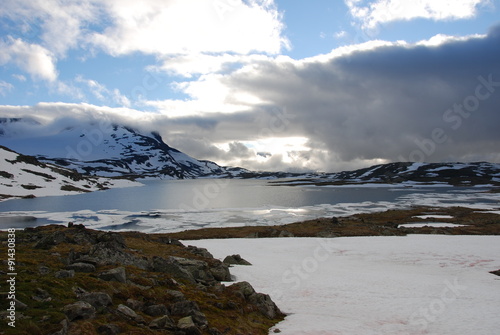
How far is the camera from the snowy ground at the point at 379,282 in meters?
15.3

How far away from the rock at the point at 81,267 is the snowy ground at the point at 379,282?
31.6 ft

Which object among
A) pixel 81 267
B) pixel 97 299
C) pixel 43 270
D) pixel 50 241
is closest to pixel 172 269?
pixel 81 267

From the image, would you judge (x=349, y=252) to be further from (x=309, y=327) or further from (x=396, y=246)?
(x=309, y=327)

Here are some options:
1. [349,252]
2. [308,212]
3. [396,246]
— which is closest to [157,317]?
[349,252]

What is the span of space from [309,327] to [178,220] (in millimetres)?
58469

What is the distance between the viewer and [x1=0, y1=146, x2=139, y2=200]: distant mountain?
13175 centimetres

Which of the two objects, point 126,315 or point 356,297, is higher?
point 126,315

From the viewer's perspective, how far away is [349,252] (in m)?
34.4

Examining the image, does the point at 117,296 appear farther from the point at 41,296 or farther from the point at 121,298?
the point at 41,296

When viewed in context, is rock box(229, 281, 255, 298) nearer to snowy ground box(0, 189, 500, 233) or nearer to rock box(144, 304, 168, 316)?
rock box(144, 304, 168, 316)

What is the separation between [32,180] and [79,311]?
169669 mm

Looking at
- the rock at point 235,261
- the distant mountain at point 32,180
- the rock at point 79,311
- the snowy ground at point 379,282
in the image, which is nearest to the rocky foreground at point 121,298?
the rock at point 79,311

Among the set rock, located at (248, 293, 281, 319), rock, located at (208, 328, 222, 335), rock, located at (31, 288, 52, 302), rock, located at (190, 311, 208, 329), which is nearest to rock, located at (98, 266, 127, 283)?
rock, located at (31, 288, 52, 302)

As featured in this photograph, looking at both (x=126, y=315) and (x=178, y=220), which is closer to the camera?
(x=126, y=315)
